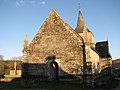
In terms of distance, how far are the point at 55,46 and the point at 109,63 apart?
1904cm

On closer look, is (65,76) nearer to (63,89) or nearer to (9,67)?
(63,89)

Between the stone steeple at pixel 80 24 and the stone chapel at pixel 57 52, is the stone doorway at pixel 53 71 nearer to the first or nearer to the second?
the stone chapel at pixel 57 52

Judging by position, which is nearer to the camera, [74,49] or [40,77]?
[74,49]

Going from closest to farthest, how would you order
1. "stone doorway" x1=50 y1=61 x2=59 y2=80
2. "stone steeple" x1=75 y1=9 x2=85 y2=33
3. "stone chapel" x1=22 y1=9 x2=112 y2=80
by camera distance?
1. "stone chapel" x1=22 y1=9 x2=112 y2=80
2. "stone doorway" x1=50 y1=61 x2=59 y2=80
3. "stone steeple" x1=75 y1=9 x2=85 y2=33

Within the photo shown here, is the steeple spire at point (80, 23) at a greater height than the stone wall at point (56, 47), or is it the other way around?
the steeple spire at point (80, 23)

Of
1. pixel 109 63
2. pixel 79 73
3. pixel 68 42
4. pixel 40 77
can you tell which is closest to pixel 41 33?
pixel 68 42

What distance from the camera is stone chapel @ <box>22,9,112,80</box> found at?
18.2m

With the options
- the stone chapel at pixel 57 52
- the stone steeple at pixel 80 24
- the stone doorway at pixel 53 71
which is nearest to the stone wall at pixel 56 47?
the stone chapel at pixel 57 52

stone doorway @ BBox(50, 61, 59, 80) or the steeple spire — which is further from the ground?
the steeple spire

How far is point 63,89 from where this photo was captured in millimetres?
14062

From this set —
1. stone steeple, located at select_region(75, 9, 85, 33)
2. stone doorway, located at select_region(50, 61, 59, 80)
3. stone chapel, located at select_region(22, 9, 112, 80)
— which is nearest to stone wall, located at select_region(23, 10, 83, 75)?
stone chapel, located at select_region(22, 9, 112, 80)

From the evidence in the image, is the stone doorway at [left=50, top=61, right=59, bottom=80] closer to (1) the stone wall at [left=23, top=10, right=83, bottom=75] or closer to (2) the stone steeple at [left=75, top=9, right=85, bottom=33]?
(1) the stone wall at [left=23, top=10, right=83, bottom=75]

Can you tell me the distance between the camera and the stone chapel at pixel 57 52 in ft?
59.6

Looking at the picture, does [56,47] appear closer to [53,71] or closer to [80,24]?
[53,71]
